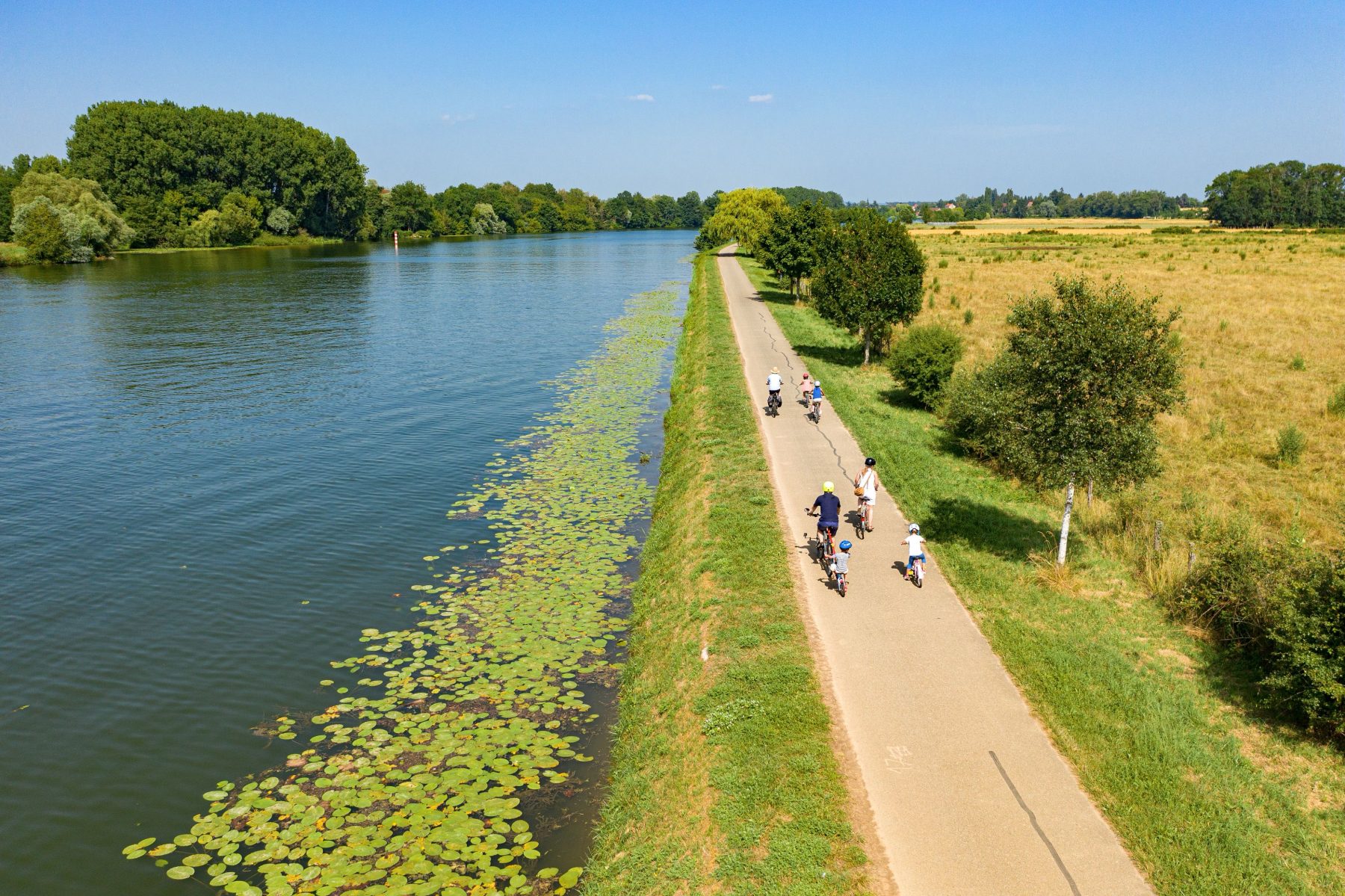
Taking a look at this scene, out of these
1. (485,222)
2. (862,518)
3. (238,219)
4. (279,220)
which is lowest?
(862,518)

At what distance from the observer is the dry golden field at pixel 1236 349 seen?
18.7 m

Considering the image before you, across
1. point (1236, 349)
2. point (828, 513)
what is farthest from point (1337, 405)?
point (828, 513)

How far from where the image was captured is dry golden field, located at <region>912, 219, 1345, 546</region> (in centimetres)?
1867

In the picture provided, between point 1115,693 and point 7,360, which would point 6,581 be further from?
point 7,360

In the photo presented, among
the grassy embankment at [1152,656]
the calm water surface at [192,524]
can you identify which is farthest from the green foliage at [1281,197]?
the calm water surface at [192,524]

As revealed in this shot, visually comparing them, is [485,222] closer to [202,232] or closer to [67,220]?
[202,232]

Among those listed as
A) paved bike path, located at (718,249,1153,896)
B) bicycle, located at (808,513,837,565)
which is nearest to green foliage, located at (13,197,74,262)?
paved bike path, located at (718,249,1153,896)

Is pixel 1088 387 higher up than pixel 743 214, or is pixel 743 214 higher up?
pixel 743 214

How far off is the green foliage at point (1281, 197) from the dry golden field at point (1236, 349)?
57.0 metres

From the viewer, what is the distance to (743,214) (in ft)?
343

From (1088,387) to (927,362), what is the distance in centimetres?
1399

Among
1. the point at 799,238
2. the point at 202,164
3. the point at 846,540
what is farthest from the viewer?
the point at 202,164

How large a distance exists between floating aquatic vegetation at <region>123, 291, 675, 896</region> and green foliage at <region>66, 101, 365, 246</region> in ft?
372

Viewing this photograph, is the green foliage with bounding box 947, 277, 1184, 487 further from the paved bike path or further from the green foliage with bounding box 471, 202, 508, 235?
the green foliage with bounding box 471, 202, 508, 235
